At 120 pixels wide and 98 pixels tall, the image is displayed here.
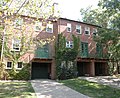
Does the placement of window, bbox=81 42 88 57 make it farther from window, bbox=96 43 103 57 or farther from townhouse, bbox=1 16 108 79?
window, bbox=96 43 103 57

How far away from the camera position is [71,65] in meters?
27.1

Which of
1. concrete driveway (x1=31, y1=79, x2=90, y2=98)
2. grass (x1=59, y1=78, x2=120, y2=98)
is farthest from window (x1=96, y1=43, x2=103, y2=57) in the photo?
concrete driveway (x1=31, y1=79, x2=90, y2=98)

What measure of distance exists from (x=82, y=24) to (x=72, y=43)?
4.35 metres

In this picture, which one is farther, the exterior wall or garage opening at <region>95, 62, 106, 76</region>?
garage opening at <region>95, 62, 106, 76</region>

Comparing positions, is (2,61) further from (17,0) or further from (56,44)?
(17,0)

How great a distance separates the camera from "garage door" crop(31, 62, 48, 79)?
27.9 m

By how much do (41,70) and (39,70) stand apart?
1.09 feet

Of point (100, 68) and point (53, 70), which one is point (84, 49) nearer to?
point (100, 68)

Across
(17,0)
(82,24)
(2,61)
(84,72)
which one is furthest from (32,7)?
(84,72)

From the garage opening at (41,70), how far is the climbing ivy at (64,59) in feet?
9.33

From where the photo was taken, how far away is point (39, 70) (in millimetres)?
28156

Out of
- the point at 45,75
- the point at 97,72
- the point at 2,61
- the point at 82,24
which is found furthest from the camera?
the point at 97,72

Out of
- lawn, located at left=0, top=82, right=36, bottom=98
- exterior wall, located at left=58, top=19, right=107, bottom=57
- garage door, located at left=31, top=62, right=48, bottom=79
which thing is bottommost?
lawn, located at left=0, top=82, right=36, bottom=98

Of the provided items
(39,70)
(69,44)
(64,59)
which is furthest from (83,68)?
(39,70)
